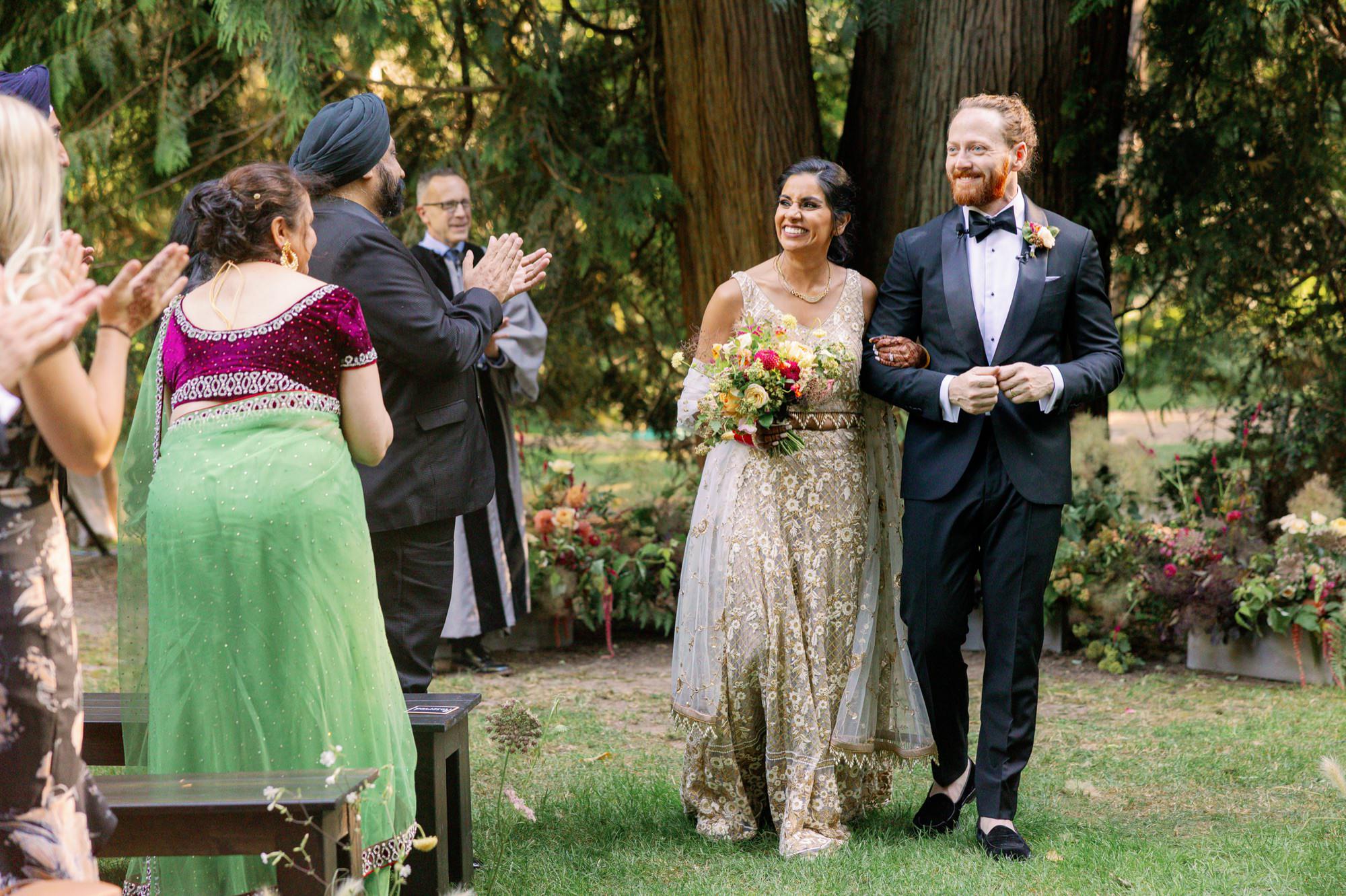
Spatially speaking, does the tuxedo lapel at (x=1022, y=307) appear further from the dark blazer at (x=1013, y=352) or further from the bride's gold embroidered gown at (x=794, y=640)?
the bride's gold embroidered gown at (x=794, y=640)

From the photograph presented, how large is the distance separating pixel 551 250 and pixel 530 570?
179 cm

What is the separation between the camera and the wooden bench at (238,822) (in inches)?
104

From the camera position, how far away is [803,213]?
4188mm

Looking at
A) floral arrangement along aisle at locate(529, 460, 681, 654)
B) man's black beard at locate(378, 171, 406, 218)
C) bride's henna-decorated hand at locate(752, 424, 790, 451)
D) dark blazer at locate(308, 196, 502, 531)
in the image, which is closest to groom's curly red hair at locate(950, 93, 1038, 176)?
bride's henna-decorated hand at locate(752, 424, 790, 451)

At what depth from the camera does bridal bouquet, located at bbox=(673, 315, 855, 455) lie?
3.95 metres

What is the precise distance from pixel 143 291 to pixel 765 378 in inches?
76.5

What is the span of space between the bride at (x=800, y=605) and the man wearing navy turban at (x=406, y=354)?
79cm

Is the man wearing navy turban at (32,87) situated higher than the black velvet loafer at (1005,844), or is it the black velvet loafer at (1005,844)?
the man wearing navy turban at (32,87)

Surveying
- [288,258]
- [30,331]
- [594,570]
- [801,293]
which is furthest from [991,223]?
[594,570]

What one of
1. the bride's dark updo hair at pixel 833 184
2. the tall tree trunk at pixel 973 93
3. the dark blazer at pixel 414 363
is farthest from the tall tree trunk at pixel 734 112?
→ the dark blazer at pixel 414 363

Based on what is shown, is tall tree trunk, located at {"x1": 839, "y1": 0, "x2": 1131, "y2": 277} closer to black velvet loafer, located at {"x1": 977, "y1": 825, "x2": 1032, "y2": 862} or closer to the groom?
the groom

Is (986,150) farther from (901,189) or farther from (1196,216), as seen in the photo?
(1196,216)

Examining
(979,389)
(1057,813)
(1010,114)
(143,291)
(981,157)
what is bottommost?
(1057,813)

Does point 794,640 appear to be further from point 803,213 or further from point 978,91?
point 978,91
